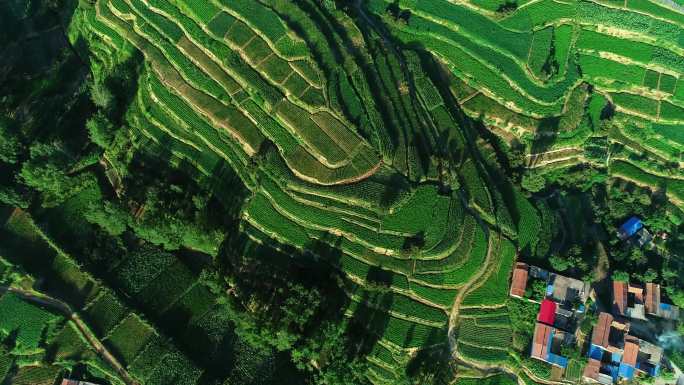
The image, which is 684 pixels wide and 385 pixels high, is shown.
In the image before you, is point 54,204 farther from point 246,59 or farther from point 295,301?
point 295,301

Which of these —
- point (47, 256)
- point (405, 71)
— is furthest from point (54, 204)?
point (405, 71)

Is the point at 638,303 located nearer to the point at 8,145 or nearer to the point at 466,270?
the point at 466,270

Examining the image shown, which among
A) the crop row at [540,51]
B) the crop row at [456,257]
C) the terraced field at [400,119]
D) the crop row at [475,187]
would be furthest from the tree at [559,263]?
the crop row at [540,51]

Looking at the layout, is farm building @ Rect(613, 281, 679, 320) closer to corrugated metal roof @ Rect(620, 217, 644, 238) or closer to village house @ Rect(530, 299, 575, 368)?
corrugated metal roof @ Rect(620, 217, 644, 238)

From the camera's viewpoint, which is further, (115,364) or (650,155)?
(650,155)

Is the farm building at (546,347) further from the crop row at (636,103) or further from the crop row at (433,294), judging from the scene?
the crop row at (636,103)

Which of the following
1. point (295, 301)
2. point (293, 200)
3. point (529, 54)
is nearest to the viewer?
point (295, 301)

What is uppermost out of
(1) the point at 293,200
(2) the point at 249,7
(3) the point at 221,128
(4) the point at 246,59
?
(2) the point at 249,7

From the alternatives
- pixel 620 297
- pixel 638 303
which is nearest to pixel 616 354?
pixel 620 297
